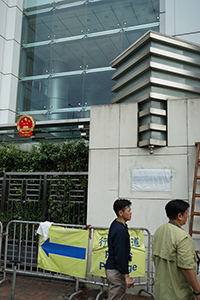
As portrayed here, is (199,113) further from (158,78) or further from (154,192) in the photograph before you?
(154,192)

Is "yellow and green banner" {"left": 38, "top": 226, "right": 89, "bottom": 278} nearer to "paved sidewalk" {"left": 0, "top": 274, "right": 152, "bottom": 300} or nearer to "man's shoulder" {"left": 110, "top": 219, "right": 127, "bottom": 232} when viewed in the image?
"paved sidewalk" {"left": 0, "top": 274, "right": 152, "bottom": 300}

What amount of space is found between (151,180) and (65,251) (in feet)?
7.85

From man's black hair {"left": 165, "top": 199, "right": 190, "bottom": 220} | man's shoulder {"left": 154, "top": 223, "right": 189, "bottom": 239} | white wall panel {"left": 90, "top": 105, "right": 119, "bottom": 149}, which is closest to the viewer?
man's shoulder {"left": 154, "top": 223, "right": 189, "bottom": 239}

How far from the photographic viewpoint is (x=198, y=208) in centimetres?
556

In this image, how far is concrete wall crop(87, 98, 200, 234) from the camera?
582 cm

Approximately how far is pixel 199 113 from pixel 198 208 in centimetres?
199

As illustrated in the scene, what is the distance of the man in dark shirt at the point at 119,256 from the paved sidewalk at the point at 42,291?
2.05 m

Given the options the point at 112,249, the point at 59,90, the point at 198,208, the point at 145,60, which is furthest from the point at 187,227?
the point at 59,90

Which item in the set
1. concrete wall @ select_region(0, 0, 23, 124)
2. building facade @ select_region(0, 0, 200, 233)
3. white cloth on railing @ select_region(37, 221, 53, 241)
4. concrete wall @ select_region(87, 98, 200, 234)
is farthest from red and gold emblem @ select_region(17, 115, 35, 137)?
white cloth on railing @ select_region(37, 221, 53, 241)

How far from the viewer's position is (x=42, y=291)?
5941 millimetres

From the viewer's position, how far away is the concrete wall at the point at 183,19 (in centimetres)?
1016

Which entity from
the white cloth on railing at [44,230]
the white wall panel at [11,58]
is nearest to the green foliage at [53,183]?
the white cloth on railing at [44,230]

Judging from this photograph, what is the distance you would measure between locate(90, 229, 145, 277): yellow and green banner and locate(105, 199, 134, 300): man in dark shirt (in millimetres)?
1575

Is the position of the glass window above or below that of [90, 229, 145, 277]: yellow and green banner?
above
